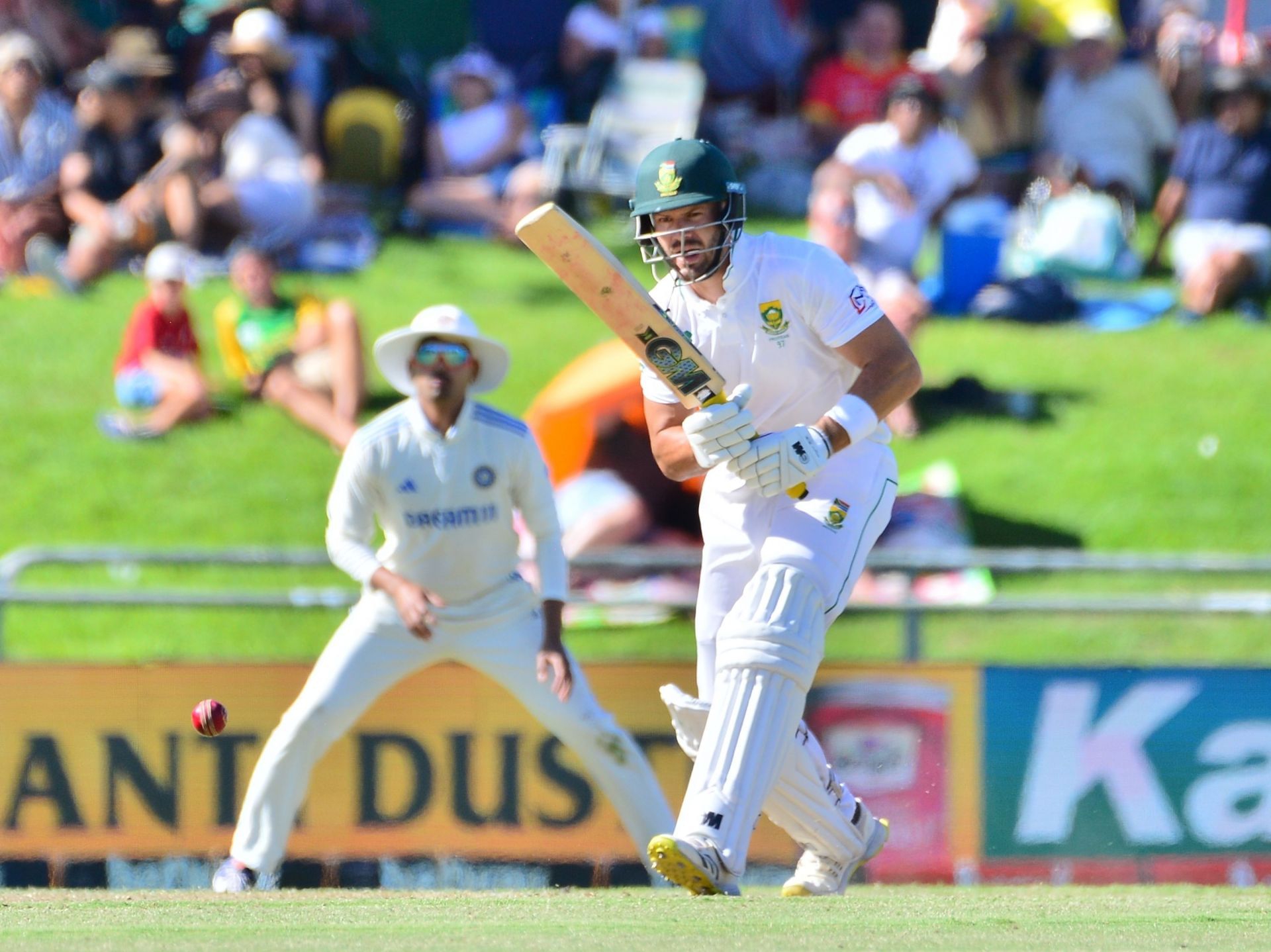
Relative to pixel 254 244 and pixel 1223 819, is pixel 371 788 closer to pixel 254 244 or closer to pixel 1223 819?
pixel 1223 819

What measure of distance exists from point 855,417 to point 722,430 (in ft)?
1.23

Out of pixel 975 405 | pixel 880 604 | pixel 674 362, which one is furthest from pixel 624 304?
pixel 975 405

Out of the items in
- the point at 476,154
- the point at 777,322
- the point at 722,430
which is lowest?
the point at 722,430

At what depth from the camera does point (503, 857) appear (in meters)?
7.79

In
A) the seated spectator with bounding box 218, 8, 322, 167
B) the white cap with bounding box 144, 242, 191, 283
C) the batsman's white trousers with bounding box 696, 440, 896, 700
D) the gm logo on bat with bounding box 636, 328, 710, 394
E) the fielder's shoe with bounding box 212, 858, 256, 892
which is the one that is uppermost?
the seated spectator with bounding box 218, 8, 322, 167

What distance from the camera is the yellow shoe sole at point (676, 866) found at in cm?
463

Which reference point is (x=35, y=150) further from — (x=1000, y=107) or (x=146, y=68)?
(x=1000, y=107)

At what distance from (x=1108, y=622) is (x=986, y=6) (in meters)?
5.93

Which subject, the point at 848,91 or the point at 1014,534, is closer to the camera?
the point at 1014,534

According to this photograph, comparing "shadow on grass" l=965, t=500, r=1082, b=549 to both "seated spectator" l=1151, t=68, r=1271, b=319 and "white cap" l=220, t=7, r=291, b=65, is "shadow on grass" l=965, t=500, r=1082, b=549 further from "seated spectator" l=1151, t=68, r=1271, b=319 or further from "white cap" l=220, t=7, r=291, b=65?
"white cap" l=220, t=7, r=291, b=65

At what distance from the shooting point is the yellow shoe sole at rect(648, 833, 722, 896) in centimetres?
463

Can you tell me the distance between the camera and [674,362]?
4957 mm

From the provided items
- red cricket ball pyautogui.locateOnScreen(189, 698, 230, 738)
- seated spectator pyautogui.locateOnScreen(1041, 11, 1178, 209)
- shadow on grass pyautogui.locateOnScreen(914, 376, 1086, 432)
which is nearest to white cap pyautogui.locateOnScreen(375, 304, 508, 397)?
red cricket ball pyautogui.locateOnScreen(189, 698, 230, 738)

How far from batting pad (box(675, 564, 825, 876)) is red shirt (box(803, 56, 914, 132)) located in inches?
353
